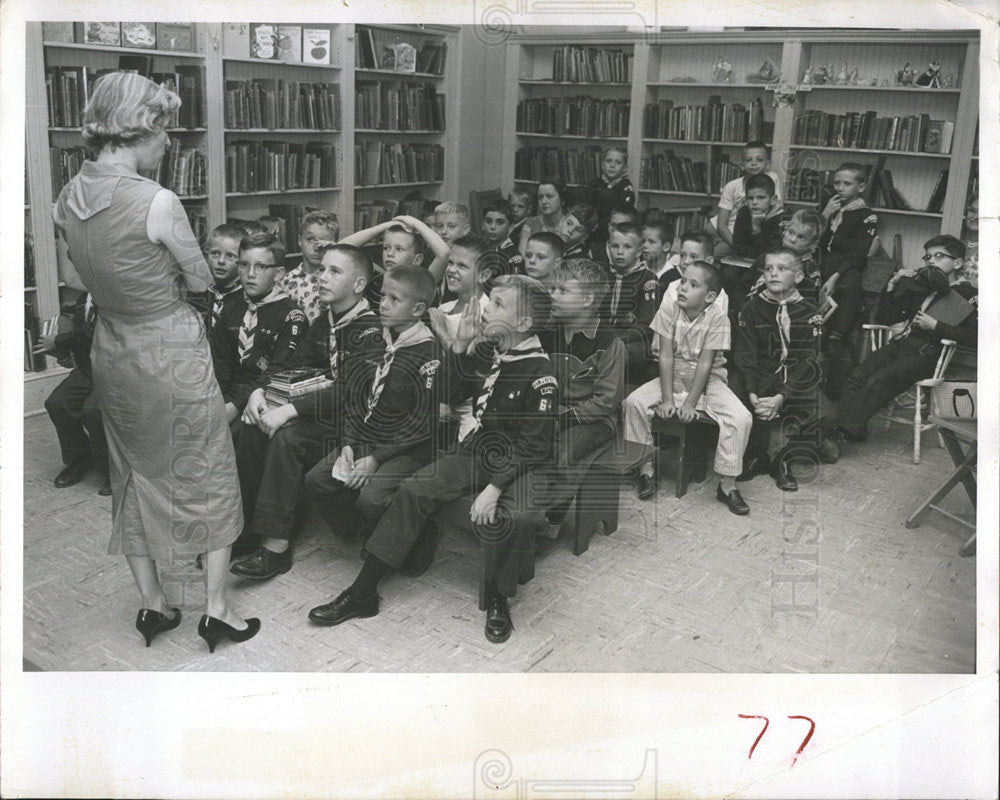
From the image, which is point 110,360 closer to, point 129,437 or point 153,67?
point 129,437

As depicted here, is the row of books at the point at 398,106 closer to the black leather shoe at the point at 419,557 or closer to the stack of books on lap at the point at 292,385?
the stack of books on lap at the point at 292,385

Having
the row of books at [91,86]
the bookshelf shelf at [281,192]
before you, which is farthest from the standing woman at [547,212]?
the row of books at [91,86]

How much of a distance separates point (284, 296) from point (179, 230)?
1036 millimetres

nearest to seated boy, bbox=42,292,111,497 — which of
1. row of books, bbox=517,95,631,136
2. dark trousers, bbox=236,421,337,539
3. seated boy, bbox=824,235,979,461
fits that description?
dark trousers, bbox=236,421,337,539

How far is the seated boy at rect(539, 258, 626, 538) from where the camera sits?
2.99 m

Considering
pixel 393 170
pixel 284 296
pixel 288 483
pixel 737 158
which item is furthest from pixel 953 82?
pixel 288 483

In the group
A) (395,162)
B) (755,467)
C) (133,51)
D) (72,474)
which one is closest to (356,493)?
(72,474)

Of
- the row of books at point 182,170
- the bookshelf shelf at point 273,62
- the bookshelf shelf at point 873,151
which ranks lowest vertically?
the row of books at point 182,170

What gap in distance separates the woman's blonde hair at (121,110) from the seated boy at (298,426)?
3.12ft

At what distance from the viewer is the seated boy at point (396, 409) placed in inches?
113

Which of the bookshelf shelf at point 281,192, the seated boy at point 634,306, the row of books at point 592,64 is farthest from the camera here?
the row of books at point 592,64

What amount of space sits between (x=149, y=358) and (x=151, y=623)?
79 cm

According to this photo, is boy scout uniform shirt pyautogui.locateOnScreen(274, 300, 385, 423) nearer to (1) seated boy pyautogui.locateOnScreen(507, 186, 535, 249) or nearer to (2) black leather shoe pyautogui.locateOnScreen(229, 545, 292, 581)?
(2) black leather shoe pyautogui.locateOnScreen(229, 545, 292, 581)

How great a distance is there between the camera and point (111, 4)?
2.13 metres
